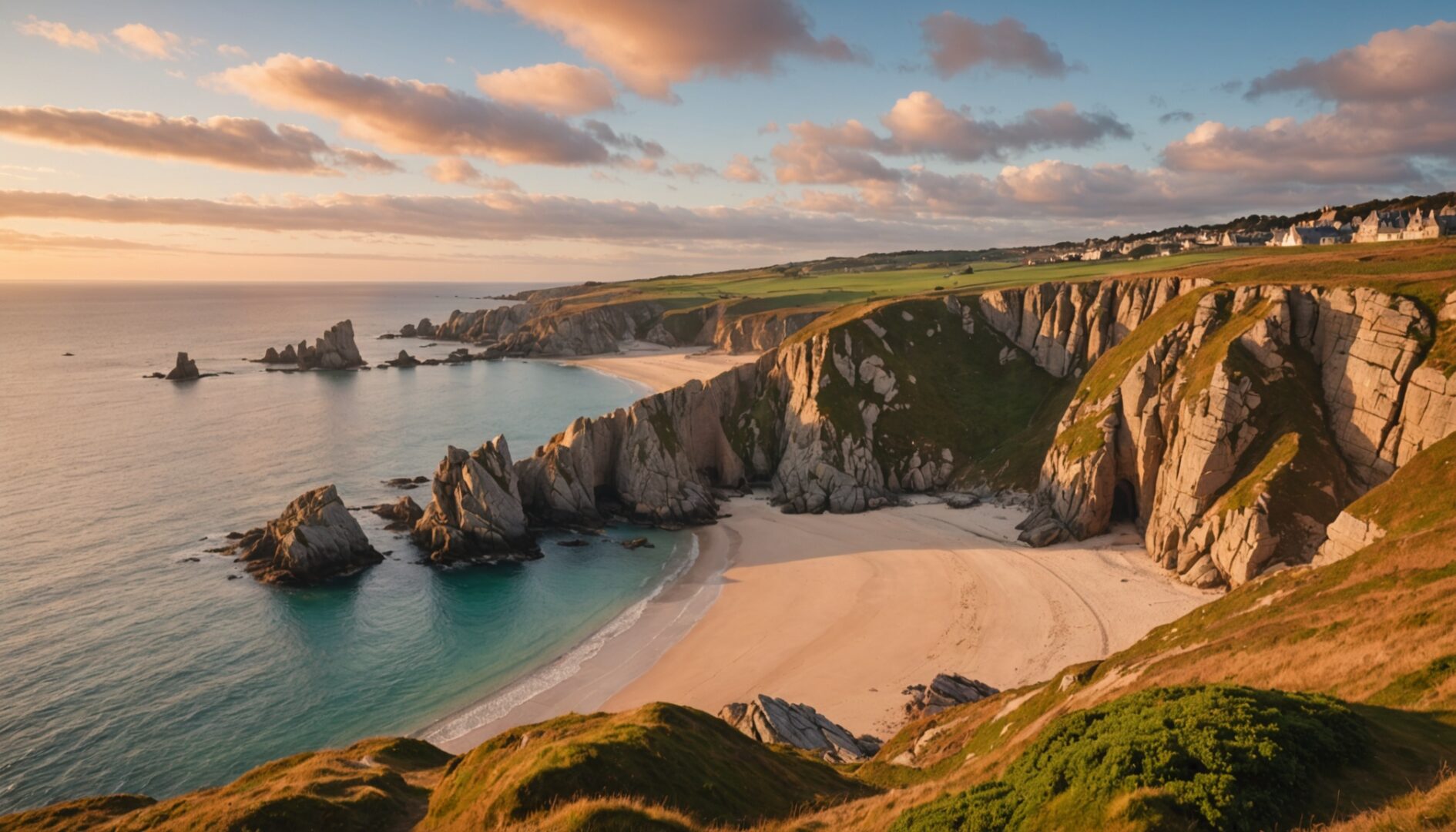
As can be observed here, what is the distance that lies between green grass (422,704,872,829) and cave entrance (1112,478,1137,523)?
53616 mm

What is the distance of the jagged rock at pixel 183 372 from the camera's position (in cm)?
15900

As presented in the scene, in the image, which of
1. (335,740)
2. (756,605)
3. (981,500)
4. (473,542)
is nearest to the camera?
(335,740)

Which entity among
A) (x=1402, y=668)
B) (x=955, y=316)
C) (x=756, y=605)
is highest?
(x=955, y=316)

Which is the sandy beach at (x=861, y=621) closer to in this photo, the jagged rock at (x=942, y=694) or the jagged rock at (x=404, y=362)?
the jagged rock at (x=942, y=694)

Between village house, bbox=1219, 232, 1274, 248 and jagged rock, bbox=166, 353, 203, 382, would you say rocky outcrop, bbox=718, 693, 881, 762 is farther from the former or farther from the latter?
jagged rock, bbox=166, 353, 203, 382

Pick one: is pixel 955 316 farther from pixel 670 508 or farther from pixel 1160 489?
pixel 670 508

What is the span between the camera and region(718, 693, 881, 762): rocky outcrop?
37156mm

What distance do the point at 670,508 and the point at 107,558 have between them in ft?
176

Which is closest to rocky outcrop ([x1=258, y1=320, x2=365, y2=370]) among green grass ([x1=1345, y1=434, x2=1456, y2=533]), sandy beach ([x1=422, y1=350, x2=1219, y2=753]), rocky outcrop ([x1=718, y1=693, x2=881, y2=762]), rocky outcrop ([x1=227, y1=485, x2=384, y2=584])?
rocky outcrop ([x1=227, y1=485, x2=384, y2=584])

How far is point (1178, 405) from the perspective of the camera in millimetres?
63312

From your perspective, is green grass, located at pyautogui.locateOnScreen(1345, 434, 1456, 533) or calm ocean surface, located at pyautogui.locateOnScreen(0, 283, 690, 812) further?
calm ocean surface, located at pyautogui.locateOnScreen(0, 283, 690, 812)

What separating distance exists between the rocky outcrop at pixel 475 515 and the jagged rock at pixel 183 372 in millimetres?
126967

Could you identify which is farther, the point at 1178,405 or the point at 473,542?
the point at 473,542

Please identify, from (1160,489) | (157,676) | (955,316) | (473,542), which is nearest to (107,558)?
(157,676)
